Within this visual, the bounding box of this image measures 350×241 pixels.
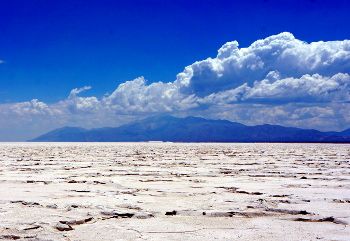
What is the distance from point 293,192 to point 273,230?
2.66 meters

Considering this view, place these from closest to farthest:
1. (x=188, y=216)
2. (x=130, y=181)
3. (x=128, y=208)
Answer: (x=188, y=216) → (x=128, y=208) → (x=130, y=181)

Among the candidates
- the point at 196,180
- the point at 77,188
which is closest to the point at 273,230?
the point at 77,188

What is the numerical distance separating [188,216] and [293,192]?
2.45 m

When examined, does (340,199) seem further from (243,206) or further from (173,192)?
(173,192)

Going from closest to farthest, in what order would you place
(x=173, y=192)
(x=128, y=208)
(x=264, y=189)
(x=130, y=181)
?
(x=128, y=208), (x=173, y=192), (x=264, y=189), (x=130, y=181)

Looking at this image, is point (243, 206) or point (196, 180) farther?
point (196, 180)

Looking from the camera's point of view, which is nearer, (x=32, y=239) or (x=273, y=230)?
(x=32, y=239)

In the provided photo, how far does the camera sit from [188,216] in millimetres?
4684

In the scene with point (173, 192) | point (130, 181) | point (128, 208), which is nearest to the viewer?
point (128, 208)

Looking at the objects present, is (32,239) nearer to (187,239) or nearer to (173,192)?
(187,239)

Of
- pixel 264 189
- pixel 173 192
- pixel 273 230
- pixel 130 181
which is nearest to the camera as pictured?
pixel 273 230

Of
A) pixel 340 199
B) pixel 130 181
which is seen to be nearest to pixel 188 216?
pixel 340 199

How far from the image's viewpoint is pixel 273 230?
13.3 ft

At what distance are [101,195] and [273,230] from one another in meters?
2.71
